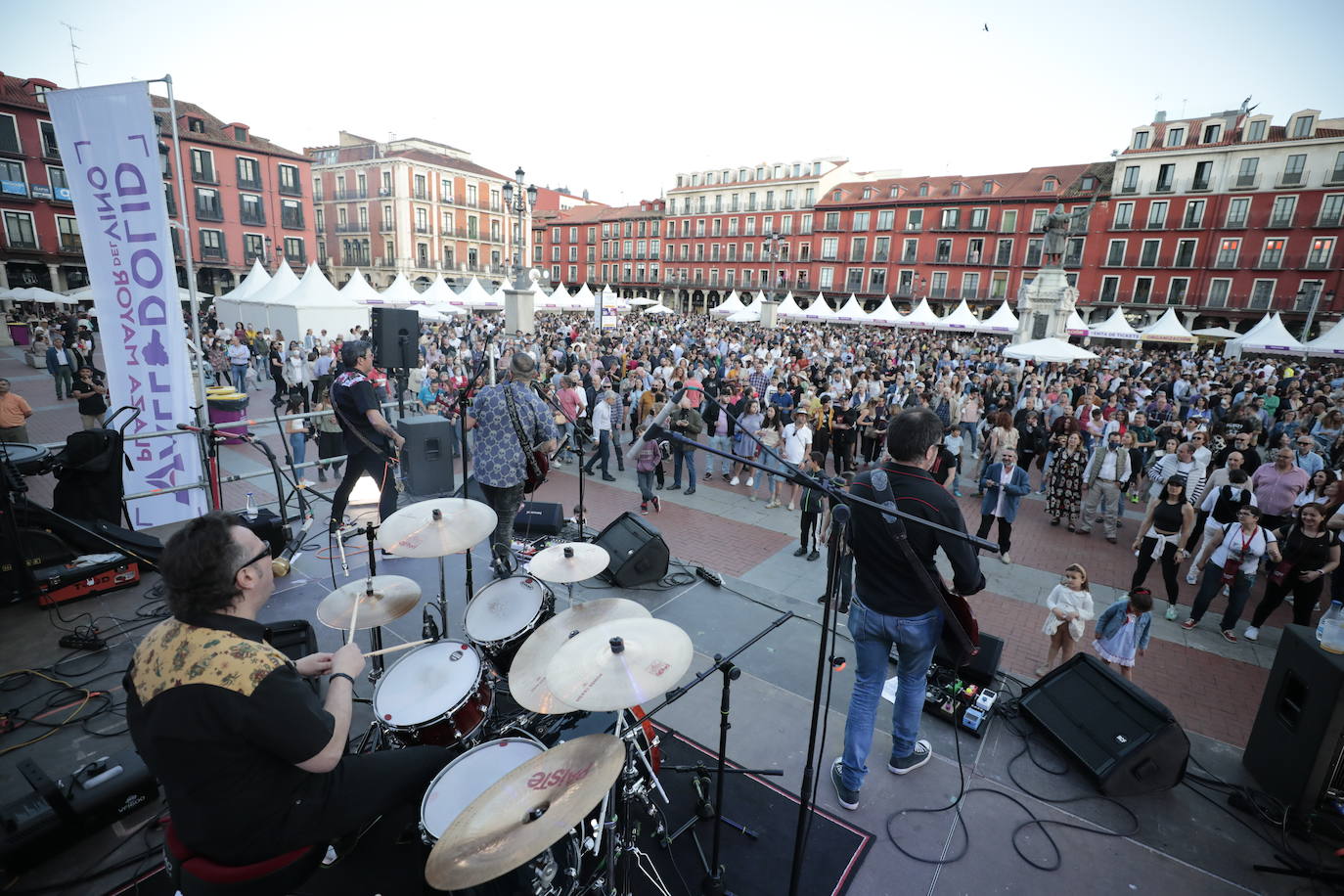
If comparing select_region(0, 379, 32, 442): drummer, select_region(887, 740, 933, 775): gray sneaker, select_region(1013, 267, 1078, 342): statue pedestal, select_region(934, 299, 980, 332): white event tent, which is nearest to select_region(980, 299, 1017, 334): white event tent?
select_region(934, 299, 980, 332): white event tent

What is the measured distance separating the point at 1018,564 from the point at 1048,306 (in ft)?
53.2

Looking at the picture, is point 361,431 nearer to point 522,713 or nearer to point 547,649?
point 522,713

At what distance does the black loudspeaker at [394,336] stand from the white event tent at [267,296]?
15.5 meters

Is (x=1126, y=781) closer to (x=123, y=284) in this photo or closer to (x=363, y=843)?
(x=363, y=843)

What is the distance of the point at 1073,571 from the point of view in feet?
15.7

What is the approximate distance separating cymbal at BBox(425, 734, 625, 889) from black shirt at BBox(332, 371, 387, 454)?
439 cm

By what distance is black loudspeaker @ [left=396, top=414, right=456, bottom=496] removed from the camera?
26.2 feet

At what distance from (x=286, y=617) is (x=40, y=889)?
7.85ft

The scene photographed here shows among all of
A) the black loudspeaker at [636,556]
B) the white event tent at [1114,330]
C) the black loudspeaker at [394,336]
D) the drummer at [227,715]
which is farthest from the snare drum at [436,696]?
the white event tent at [1114,330]

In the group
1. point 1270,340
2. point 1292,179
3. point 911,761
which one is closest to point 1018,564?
point 911,761

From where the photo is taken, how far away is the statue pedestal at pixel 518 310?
1485 cm

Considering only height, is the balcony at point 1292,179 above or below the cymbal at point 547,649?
above

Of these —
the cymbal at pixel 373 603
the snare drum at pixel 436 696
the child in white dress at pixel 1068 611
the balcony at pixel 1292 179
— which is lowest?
the child in white dress at pixel 1068 611

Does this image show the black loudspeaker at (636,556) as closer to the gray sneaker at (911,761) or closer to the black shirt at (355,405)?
the black shirt at (355,405)
